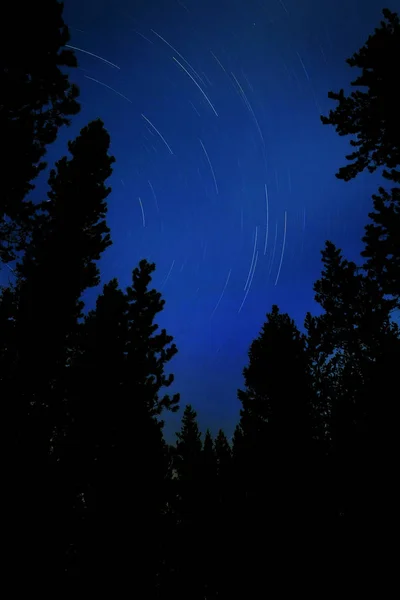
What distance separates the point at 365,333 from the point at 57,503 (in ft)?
50.2

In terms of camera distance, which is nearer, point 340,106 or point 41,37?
point 41,37

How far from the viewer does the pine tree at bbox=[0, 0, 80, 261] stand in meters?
6.73

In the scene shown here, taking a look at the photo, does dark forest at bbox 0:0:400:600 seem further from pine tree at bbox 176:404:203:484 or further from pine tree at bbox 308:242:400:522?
pine tree at bbox 176:404:203:484

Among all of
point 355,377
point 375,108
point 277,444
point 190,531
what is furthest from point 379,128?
point 190,531

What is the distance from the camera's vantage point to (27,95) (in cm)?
715

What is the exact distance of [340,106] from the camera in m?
10.6

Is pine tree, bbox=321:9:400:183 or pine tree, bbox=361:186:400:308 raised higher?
pine tree, bbox=321:9:400:183

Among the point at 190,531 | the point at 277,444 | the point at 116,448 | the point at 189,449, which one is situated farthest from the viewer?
the point at 189,449

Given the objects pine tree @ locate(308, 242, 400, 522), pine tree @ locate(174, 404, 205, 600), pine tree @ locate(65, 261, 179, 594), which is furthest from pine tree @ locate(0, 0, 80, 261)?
pine tree @ locate(174, 404, 205, 600)

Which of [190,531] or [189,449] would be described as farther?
[189,449]

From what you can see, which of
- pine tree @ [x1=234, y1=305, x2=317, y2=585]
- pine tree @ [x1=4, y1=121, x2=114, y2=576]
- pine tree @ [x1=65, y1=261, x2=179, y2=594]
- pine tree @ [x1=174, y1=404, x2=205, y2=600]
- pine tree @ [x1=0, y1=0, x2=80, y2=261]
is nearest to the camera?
pine tree @ [x1=0, y1=0, x2=80, y2=261]

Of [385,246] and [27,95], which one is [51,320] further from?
[385,246]

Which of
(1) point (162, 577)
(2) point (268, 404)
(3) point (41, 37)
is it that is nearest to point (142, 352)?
(2) point (268, 404)

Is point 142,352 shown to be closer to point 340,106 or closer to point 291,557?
point 291,557
